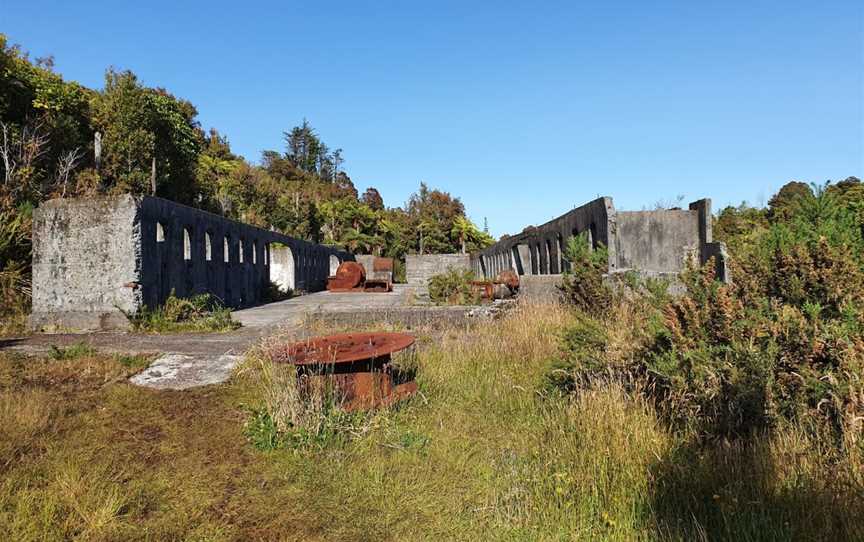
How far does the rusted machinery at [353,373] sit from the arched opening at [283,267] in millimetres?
20553

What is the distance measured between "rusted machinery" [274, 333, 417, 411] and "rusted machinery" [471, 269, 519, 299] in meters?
12.3

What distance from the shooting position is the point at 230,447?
13.6 feet

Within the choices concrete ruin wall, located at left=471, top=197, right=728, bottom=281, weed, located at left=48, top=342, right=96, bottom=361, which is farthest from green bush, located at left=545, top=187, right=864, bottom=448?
concrete ruin wall, located at left=471, top=197, right=728, bottom=281

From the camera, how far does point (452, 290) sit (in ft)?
58.3

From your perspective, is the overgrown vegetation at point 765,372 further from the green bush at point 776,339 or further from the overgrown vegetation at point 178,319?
the overgrown vegetation at point 178,319

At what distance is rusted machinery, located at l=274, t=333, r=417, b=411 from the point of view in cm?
464

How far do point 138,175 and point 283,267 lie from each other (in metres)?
11.4

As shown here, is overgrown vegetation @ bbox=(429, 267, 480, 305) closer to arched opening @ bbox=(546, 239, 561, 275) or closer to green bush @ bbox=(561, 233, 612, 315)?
arched opening @ bbox=(546, 239, 561, 275)

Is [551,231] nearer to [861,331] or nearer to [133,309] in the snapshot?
[133,309]

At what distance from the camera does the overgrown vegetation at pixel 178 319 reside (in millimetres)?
10688

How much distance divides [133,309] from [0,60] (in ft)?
56.7

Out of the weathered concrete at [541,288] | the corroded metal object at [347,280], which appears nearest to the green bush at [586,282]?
the weathered concrete at [541,288]

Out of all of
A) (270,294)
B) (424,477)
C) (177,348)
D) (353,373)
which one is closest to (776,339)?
(424,477)

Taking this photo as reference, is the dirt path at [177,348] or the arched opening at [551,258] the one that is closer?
the dirt path at [177,348]
